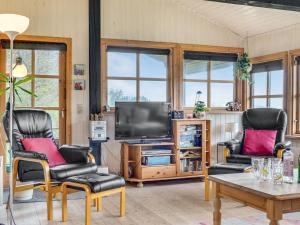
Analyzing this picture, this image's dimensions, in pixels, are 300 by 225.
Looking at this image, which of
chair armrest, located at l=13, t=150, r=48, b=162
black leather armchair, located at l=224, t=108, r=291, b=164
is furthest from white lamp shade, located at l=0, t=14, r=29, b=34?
black leather armchair, located at l=224, t=108, r=291, b=164

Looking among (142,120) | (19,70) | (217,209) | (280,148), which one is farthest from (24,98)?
(280,148)

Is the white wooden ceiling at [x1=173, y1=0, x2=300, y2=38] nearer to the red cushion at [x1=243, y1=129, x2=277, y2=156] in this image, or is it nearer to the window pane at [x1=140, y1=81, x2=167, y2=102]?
the window pane at [x1=140, y1=81, x2=167, y2=102]

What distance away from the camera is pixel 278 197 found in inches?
101

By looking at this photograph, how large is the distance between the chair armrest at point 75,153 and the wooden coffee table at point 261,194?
1.67 meters

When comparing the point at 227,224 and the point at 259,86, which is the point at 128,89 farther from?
the point at 227,224

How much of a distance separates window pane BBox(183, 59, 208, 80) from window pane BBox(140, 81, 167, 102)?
1.55 ft

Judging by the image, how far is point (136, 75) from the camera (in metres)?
6.04

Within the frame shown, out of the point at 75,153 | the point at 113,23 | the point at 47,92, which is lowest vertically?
the point at 75,153

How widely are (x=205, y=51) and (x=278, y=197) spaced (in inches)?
164

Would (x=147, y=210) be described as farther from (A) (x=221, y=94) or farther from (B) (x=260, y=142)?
(A) (x=221, y=94)

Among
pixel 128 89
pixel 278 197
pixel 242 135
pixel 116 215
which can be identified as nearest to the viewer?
pixel 278 197

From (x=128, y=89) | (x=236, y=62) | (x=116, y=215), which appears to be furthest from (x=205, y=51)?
(x=116, y=215)

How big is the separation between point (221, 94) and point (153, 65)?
1.39m

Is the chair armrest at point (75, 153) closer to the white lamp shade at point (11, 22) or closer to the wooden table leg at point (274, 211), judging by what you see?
A: the white lamp shade at point (11, 22)
